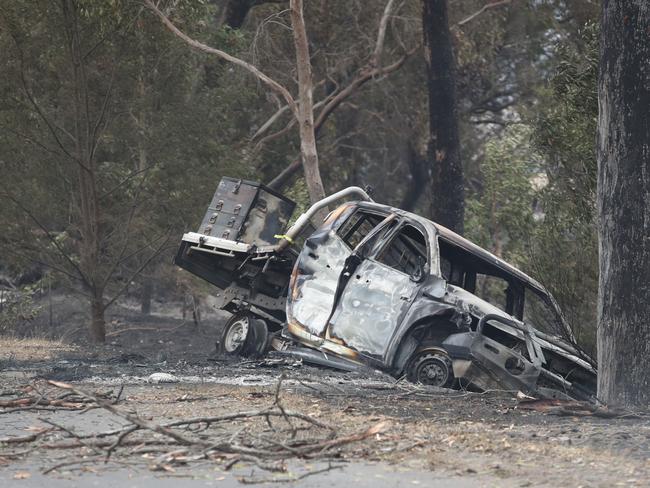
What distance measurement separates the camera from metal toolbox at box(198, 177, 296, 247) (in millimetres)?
14609

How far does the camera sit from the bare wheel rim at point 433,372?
11.7m

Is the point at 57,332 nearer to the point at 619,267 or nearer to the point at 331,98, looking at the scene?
the point at 331,98

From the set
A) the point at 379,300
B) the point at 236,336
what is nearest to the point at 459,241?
the point at 379,300

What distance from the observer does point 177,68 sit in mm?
20922

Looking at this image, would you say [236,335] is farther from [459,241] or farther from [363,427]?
[363,427]

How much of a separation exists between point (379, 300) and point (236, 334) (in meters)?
3.05

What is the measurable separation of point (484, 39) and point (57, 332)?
12731 mm

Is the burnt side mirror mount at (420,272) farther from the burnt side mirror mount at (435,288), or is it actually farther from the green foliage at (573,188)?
the green foliage at (573,188)

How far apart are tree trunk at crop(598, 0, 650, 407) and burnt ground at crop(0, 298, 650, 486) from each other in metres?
0.96

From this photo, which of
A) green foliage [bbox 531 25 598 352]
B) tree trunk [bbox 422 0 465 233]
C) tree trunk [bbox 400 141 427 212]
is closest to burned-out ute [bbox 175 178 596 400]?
green foliage [bbox 531 25 598 352]

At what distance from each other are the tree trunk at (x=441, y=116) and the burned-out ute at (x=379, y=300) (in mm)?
6612

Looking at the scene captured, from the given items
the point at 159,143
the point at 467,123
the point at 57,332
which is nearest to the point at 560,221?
the point at 159,143

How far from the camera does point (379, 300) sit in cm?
1205

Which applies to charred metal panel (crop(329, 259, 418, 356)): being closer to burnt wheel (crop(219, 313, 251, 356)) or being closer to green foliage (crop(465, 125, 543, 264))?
burnt wheel (crop(219, 313, 251, 356))
